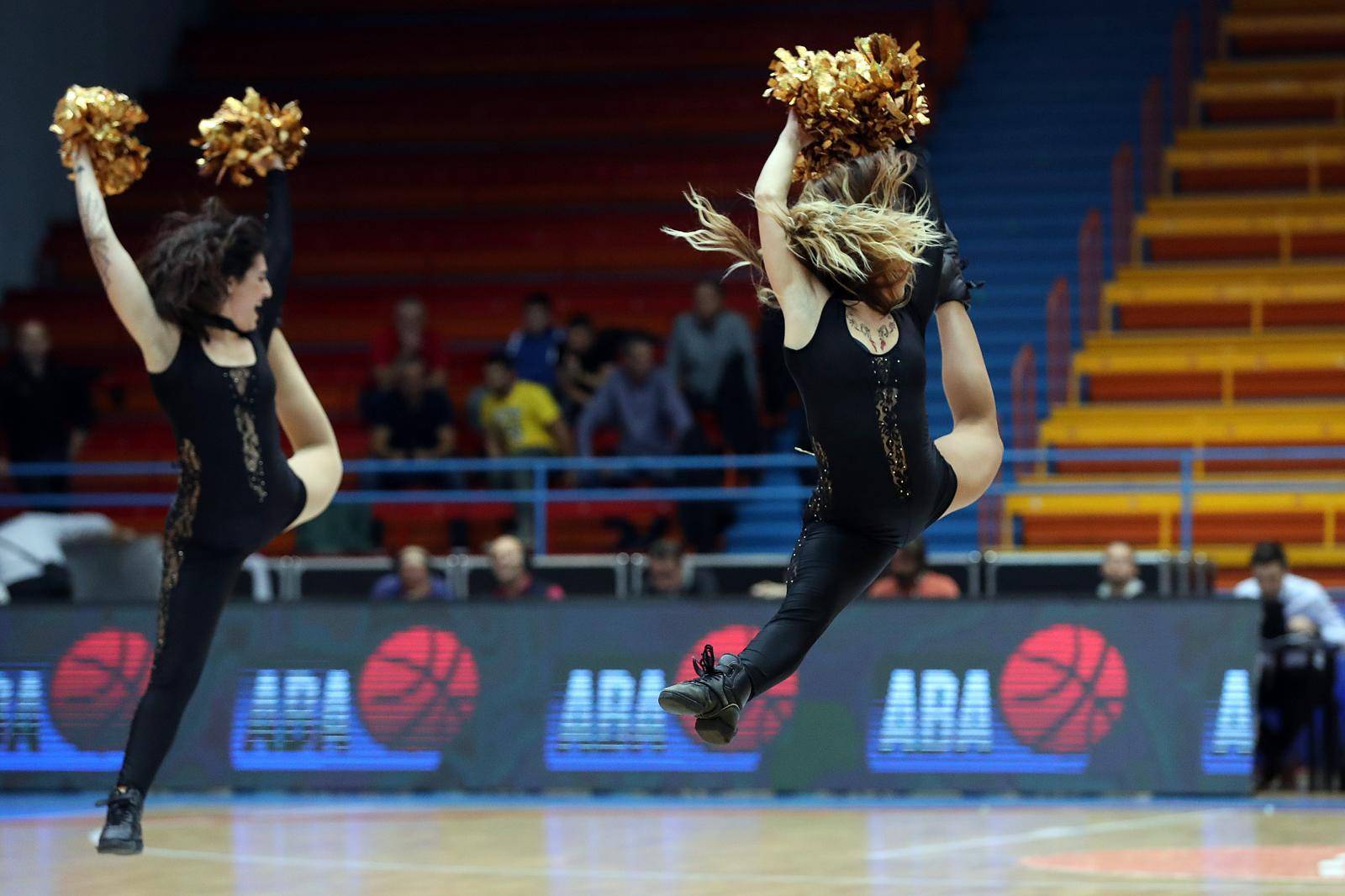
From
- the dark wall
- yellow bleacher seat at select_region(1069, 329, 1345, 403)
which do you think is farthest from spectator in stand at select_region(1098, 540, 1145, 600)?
the dark wall

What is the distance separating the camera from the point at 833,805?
413 inches

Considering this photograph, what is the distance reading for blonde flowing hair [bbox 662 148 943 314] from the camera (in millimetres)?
5801

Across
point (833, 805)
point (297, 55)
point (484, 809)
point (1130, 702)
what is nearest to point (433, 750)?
point (484, 809)

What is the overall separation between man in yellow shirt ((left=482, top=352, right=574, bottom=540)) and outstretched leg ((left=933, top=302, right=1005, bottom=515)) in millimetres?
8283

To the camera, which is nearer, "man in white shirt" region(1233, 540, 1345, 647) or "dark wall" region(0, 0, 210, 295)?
"man in white shirt" region(1233, 540, 1345, 647)

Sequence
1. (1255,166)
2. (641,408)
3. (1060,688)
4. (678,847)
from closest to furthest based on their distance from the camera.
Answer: (678,847) < (1060,688) < (641,408) < (1255,166)

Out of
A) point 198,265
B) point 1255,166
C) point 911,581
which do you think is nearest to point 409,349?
point 911,581

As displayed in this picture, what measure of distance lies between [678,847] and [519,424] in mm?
6066

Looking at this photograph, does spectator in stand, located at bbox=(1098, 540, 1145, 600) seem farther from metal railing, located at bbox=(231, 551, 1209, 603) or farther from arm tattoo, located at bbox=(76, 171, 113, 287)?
arm tattoo, located at bbox=(76, 171, 113, 287)

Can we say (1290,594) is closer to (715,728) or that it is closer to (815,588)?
(815,588)

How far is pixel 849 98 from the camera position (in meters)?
6.09

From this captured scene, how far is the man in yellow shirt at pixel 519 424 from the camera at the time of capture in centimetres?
1448

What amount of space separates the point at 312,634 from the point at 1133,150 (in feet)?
32.8

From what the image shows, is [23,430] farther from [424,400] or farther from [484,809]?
[484,809]
